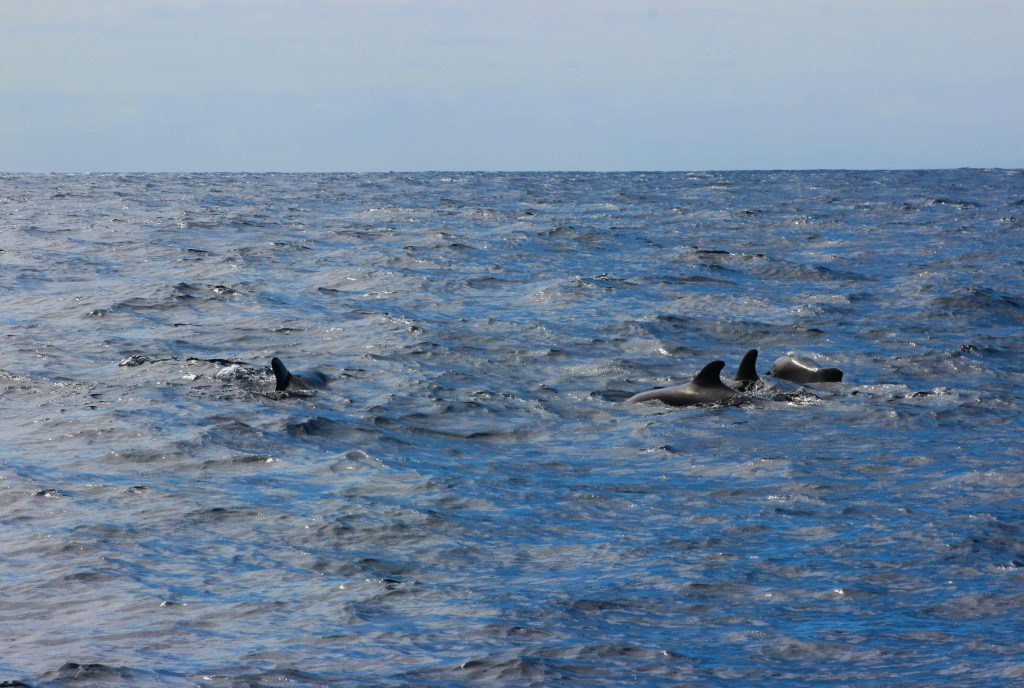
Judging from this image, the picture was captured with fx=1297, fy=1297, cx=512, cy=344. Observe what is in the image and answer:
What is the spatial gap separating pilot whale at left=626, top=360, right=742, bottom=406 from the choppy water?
1.41 ft

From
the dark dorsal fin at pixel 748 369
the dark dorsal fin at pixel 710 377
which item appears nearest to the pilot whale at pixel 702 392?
the dark dorsal fin at pixel 710 377

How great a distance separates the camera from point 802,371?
16578 millimetres

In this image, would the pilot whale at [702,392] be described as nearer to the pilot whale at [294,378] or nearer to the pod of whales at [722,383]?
the pod of whales at [722,383]

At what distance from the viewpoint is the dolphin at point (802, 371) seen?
16453 mm

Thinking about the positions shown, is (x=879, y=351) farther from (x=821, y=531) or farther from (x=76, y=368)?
(x=76, y=368)

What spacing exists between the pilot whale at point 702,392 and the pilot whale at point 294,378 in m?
4.04

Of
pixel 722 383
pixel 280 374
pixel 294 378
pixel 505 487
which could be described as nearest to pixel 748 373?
pixel 722 383

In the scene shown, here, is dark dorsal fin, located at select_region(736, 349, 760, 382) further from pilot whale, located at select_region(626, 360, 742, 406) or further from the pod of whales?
pilot whale, located at select_region(626, 360, 742, 406)

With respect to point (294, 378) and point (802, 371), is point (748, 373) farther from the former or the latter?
point (294, 378)

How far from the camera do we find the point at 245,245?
37.3m

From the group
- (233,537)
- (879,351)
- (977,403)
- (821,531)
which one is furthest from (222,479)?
(879,351)

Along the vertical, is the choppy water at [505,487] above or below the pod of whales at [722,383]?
A: below

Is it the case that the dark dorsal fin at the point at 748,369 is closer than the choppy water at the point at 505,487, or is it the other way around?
the choppy water at the point at 505,487

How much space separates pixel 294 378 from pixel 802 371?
6437 mm
